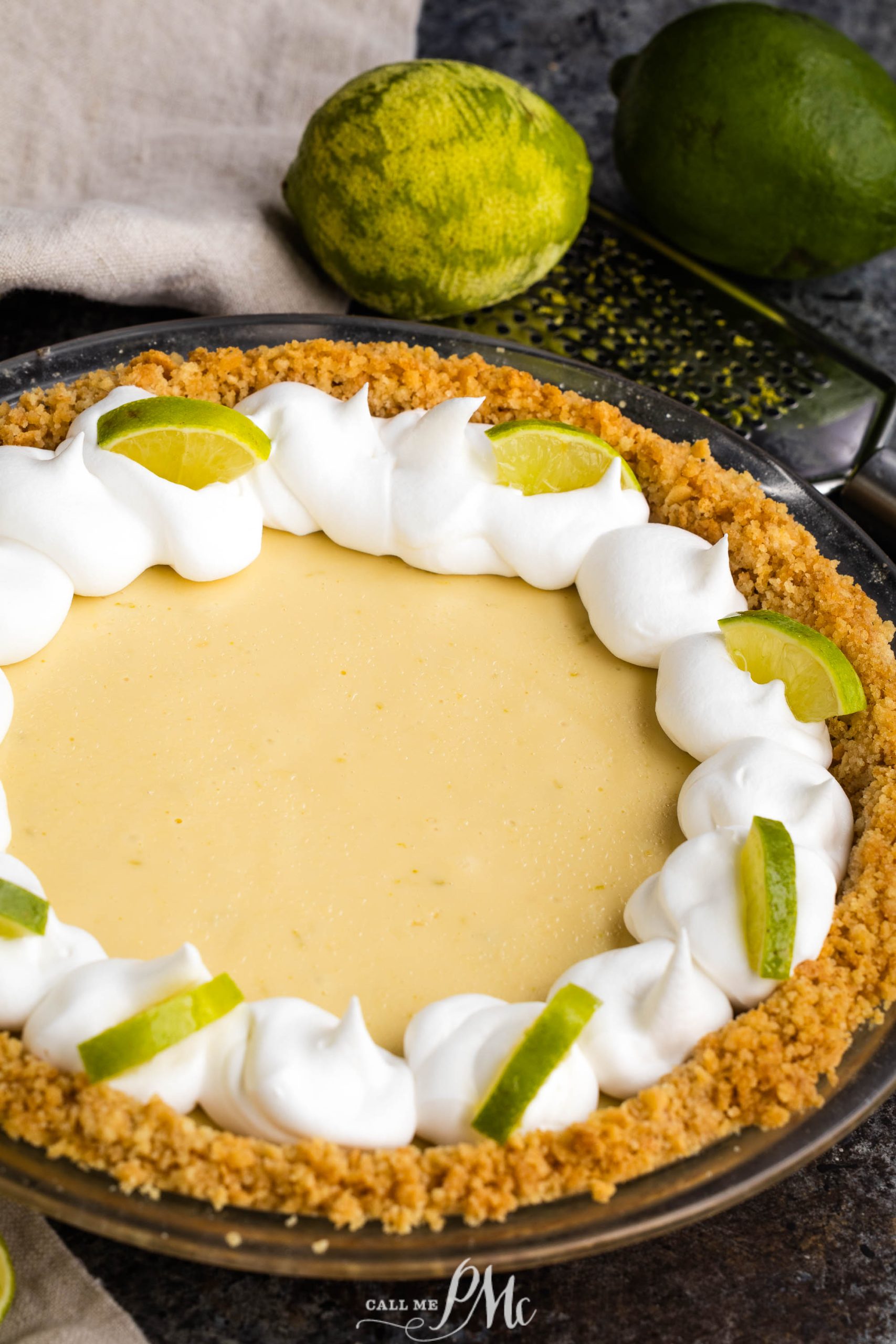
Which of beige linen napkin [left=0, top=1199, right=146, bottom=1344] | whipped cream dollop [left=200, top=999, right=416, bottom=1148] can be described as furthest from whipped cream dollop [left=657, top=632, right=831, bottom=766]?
beige linen napkin [left=0, top=1199, right=146, bottom=1344]

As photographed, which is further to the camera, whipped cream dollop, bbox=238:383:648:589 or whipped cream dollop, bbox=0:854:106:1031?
whipped cream dollop, bbox=238:383:648:589

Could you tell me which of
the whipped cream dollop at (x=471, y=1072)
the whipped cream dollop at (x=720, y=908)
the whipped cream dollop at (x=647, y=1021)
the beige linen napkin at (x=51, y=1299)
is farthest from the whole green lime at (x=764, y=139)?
the beige linen napkin at (x=51, y=1299)

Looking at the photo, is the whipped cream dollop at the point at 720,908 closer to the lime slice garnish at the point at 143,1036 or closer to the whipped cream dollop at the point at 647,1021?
the whipped cream dollop at the point at 647,1021

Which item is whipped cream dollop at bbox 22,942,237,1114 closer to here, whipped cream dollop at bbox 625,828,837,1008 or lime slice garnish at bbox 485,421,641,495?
whipped cream dollop at bbox 625,828,837,1008

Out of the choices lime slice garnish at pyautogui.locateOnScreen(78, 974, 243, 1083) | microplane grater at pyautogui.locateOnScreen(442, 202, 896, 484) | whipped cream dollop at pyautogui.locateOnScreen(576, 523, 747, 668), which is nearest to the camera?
lime slice garnish at pyautogui.locateOnScreen(78, 974, 243, 1083)

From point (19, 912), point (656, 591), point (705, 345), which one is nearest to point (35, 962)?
point (19, 912)

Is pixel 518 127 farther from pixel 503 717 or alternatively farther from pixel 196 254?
pixel 503 717
